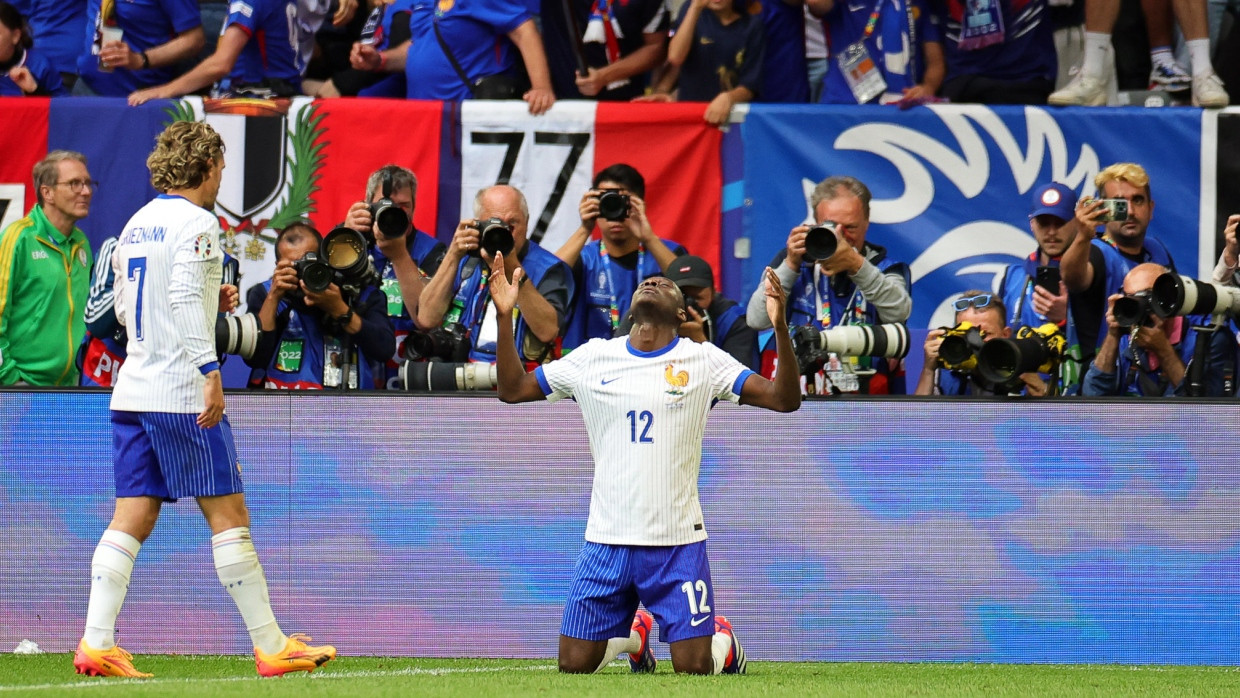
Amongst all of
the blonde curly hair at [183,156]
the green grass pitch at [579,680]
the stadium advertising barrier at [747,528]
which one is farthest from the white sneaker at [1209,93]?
the blonde curly hair at [183,156]

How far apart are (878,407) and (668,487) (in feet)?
5.70

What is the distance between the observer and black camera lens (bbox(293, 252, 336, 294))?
721 centimetres

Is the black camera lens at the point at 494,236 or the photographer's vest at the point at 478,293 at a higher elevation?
the black camera lens at the point at 494,236

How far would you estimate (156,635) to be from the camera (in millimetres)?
7273

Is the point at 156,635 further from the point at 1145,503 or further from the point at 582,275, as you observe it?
the point at 1145,503

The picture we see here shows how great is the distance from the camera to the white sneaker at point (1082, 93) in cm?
937

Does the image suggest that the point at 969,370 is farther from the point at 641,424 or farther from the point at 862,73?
the point at 862,73

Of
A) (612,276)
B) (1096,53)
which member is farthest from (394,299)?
(1096,53)

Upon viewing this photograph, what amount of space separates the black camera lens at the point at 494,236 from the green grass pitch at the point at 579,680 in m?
1.88

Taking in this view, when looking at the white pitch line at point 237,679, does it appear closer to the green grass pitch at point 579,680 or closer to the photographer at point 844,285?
the green grass pitch at point 579,680

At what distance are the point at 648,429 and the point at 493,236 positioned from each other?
1.73 metres

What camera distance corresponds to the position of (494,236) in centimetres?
724

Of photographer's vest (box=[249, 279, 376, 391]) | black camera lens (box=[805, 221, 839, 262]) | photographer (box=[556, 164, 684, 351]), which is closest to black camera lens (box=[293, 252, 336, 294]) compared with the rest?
photographer's vest (box=[249, 279, 376, 391])

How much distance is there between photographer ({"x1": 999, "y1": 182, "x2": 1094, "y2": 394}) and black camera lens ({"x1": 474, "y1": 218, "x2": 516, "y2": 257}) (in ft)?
8.51
